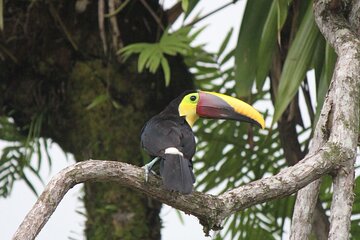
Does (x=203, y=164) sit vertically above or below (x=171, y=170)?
above

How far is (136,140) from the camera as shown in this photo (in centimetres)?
497

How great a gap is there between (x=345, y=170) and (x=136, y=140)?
82.0 inches

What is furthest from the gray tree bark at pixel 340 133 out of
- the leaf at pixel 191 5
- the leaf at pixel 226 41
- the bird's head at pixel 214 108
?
the leaf at pixel 226 41

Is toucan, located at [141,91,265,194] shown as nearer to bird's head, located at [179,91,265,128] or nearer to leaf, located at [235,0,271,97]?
bird's head, located at [179,91,265,128]

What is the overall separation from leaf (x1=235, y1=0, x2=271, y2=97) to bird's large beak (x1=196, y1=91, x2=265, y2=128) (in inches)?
25.0

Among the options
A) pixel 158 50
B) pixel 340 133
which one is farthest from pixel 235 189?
pixel 158 50

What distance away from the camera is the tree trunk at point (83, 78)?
496 cm

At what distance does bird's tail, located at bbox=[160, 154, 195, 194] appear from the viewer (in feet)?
9.79

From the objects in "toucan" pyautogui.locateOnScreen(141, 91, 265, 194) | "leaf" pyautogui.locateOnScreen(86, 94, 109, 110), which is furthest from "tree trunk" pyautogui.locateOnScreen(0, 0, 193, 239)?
"toucan" pyautogui.locateOnScreen(141, 91, 265, 194)

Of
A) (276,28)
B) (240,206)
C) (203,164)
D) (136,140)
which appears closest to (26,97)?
(136,140)

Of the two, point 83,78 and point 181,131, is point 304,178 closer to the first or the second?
point 181,131

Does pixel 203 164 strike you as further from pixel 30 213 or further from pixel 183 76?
pixel 30 213

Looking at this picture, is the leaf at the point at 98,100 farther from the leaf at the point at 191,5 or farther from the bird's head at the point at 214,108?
the bird's head at the point at 214,108

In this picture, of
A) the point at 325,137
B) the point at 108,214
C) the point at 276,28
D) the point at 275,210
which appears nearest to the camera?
the point at 325,137
